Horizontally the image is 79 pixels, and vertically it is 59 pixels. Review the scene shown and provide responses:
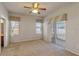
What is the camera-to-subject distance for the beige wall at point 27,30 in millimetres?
2031

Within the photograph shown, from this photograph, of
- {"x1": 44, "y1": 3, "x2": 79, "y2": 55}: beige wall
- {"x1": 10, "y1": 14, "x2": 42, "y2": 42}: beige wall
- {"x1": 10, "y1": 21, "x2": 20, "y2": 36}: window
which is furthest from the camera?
{"x1": 44, "y1": 3, "x2": 79, "y2": 55}: beige wall

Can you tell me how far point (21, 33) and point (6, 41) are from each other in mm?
340

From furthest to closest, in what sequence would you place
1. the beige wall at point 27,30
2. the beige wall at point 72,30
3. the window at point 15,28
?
the beige wall at point 72,30 → the beige wall at point 27,30 → the window at point 15,28

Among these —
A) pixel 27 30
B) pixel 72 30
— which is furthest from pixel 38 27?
pixel 72 30

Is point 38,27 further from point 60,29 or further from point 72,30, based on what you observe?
point 72,30

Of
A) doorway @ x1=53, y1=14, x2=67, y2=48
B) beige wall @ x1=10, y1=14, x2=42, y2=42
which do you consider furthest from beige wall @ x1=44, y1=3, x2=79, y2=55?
beige wall @ x1=10, y1=14, x2=42, y2=42

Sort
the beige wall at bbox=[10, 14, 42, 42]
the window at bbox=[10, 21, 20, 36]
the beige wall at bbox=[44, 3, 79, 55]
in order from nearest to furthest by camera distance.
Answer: the window at bbox=[10, 21, 20, 36] < the beige wall at bbox=[10, 14, 42, 42] < the beige wall at bbox=[44, 3, 79, 55]

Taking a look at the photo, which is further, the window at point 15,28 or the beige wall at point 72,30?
the beige wall at point 72,30

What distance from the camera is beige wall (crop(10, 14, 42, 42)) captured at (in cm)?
203

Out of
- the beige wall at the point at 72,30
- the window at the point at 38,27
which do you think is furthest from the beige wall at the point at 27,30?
the beige wall at the point at 72,30

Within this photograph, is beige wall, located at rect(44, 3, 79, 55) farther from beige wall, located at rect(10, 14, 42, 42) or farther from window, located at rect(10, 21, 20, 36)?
window, located at rect(10, 21, 20, 36)

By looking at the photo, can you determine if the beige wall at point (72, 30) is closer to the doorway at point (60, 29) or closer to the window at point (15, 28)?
the doorway at point (60, 29)

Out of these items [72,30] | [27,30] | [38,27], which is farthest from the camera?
[72,30]

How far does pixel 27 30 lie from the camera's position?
216 centimetres
